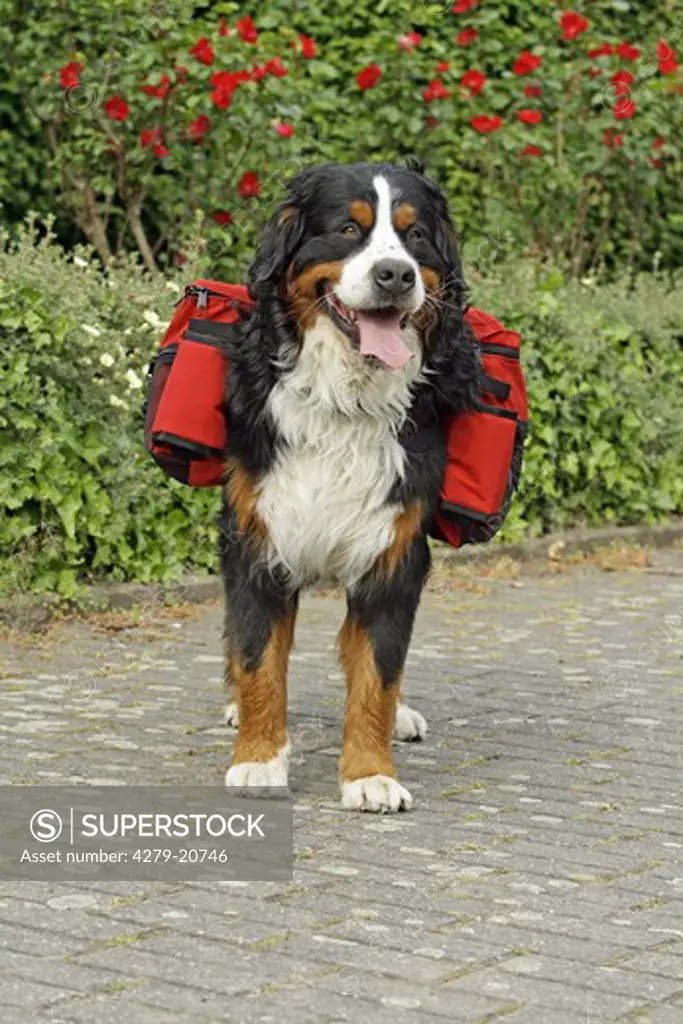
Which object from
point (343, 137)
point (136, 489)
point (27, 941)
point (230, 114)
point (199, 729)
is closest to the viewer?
point (27, 941)

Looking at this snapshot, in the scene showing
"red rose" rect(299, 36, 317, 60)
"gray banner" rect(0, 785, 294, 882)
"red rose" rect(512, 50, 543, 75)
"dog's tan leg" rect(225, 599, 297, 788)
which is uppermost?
"red rose" rect(512, 50, 543, 75)

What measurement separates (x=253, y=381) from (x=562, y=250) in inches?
291

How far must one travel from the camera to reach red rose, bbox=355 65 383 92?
11914 millimetres

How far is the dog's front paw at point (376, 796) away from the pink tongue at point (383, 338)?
1.10 meters

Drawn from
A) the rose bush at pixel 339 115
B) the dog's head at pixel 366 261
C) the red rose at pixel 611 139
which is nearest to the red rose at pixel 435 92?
the rose bush at pixel 339 115

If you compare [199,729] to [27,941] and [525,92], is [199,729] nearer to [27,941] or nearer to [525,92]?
[27,941]

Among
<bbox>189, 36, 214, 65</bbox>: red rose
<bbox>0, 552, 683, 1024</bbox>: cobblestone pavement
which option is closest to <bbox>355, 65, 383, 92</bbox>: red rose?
<bbox>189, 36, 214, 65</bbox>: red rose

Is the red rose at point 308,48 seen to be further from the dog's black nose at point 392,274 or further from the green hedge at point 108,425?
the dog's black nose at point 392,274

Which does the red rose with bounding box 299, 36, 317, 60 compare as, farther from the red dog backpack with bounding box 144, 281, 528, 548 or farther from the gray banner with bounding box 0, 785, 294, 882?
the gray banner with bounding box 0, 785, 294, 882

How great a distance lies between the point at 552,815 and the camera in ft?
19.2

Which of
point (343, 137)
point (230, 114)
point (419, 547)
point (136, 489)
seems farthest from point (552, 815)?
point (343, 137)

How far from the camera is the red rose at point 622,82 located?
12.5 m

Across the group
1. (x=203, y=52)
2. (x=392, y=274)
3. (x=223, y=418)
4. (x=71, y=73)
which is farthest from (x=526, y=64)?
(x=392, y=274)

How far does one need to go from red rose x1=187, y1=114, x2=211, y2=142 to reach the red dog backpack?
4.85 m
